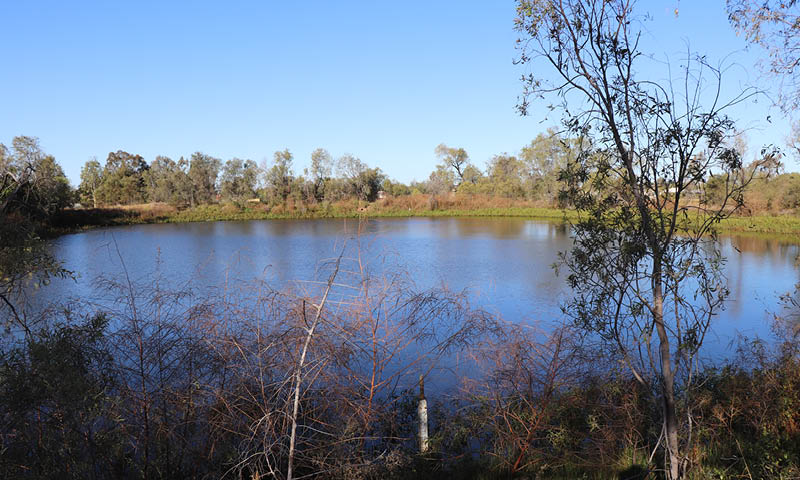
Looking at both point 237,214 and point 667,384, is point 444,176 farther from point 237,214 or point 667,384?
point 667,384

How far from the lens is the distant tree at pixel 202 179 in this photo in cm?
4869

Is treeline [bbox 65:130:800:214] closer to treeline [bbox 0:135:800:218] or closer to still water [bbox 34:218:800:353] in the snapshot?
treeline [bbox 0:135:800:218]

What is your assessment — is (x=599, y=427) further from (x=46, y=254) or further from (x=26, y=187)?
(x=26, y=187)

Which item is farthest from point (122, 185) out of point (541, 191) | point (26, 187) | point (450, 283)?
point (26, 187)

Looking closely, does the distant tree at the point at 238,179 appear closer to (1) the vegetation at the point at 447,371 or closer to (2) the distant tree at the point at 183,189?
(2) the distant tree at the point at 183,189

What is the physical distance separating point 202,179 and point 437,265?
131 ft

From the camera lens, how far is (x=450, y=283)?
12.4 meters

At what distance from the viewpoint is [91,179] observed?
184 feet

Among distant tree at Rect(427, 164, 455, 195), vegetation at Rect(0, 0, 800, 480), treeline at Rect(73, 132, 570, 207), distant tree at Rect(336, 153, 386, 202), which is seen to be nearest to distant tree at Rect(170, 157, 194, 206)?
treeline at Rect(73, 132, 570, 207)

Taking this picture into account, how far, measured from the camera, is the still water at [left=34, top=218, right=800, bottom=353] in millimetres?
9837

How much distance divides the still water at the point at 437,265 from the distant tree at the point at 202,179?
23.9m

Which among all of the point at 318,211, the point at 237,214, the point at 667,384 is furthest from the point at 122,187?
the point at 667,384

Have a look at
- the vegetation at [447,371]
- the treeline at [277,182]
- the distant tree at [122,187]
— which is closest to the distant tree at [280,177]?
the treeline at [277,182]

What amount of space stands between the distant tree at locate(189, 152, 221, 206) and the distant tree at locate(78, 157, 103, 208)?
11591 millimetres
